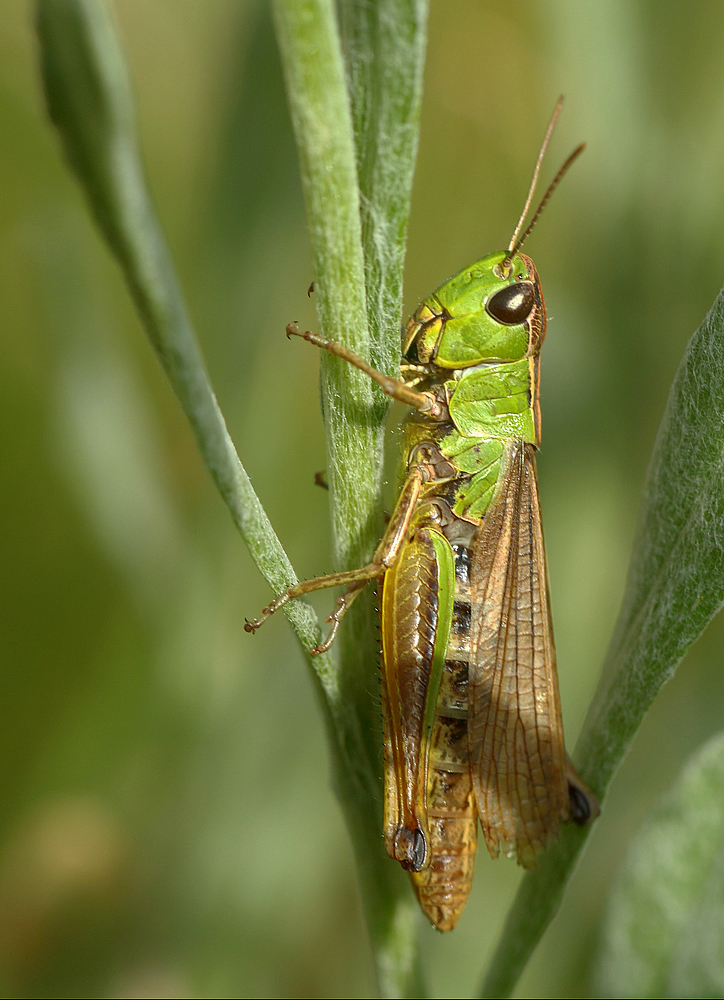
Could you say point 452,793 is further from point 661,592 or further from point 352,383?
point 352,383

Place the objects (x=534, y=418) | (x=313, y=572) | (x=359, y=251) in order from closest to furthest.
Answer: (x=359, y=251) < (x=534, y=418) < (x=313, y=572)

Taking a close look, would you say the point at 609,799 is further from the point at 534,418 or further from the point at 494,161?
the point at 494,161

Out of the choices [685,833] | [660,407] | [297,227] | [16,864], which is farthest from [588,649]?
[16,864]

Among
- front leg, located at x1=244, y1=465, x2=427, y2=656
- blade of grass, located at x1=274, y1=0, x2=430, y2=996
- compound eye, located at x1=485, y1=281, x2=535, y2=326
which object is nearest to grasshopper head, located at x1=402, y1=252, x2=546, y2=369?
compound eye, located at x1=485, y1=281, x2=535, y2=326

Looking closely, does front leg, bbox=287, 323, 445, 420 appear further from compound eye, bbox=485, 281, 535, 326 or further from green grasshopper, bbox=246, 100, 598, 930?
compound eye, bbox=485, 281, 535, 326

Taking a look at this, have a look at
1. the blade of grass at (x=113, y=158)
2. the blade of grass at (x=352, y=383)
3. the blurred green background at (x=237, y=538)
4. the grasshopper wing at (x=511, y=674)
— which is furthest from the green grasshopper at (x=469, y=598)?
the blade of grass at (x=113, y=158)

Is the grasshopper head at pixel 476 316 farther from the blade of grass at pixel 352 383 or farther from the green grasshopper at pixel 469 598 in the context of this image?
the blade of grass at pixel 352 383

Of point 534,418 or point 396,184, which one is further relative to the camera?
A: point 534,418

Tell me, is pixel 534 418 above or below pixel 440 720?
above
